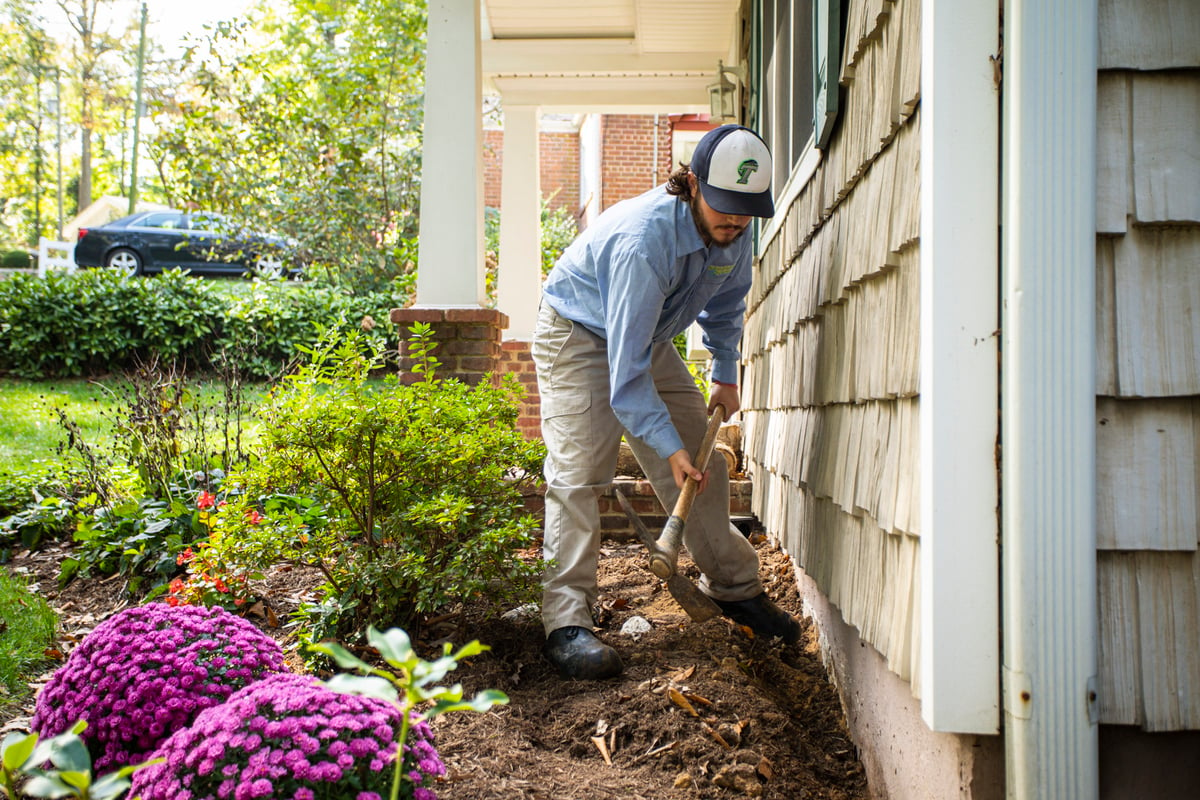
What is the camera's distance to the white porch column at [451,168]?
517 centimetres

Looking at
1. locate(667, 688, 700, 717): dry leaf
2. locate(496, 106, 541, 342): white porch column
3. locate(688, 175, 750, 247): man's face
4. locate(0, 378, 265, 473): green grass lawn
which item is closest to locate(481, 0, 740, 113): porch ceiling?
locate(496, 106, 541, 342): white porch column

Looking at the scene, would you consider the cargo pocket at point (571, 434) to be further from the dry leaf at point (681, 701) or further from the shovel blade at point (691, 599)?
the dry leaf at point (681, 701)

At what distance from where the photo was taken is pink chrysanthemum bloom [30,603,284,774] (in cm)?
196

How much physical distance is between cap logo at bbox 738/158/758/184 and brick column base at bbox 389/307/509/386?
2.61 m

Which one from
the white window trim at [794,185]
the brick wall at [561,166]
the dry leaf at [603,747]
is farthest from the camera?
the brick wall at [561,166]

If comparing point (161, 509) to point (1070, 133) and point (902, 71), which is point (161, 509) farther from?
point (1070, 133)

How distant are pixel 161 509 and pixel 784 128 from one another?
11.5 ft

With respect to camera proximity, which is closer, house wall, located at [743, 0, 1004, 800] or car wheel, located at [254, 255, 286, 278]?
house wall, located at [743, 0, 1004, 800]

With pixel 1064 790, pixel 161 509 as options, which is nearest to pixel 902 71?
pixel 1064 790

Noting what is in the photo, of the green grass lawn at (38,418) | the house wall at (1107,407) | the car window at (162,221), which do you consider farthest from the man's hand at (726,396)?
the car window at (162,221)

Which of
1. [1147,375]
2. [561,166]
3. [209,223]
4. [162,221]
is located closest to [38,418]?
[209,223]

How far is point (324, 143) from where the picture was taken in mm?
11117

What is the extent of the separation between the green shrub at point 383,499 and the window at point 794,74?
1596mm

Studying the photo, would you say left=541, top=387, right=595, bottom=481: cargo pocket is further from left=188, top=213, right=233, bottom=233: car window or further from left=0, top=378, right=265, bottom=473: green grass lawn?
left=188, top=213, right=233, bottom=233: car window
